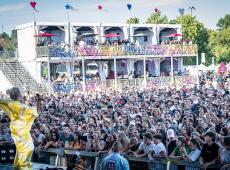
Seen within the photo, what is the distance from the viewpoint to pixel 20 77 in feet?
144

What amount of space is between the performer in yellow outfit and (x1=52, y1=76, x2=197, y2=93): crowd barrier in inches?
1279

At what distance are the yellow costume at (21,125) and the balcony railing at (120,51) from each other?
111 feet

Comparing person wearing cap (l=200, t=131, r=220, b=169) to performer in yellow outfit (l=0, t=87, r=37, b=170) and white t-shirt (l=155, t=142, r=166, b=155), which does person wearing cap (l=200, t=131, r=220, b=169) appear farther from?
performer in yellow outfit (l=0, t=87, r=37, b=170)

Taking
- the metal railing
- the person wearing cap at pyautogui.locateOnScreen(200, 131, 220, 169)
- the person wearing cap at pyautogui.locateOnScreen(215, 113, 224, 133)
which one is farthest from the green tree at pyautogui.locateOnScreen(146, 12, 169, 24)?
the person wearing cap at pyautogui.locateOnScreen(200, 131, 220, 169)

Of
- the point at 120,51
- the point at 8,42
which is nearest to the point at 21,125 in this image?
the point at 120,51

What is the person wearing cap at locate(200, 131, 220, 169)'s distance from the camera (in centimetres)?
1060

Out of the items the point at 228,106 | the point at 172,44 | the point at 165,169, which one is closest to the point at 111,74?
the point at 172,44

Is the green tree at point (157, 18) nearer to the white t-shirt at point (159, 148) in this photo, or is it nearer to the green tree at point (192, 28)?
the green tree at point (192, 28)

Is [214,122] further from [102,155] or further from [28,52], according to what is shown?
[28,52]

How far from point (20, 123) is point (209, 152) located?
386cm

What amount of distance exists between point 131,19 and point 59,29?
109ft

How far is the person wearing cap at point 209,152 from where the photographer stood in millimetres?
10602

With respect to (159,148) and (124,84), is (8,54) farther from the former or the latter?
(159,148)

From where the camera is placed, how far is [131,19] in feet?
265
